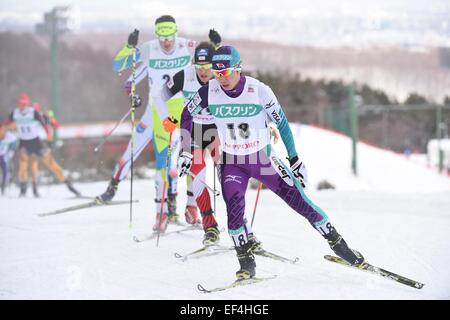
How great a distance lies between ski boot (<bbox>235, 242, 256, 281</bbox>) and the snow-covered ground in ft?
0.35

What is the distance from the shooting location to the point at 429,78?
2133cm

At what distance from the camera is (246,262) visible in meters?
4.99

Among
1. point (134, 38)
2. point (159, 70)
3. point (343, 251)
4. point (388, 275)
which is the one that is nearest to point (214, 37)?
point (159, 70)

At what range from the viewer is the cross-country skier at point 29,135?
11.5 metres

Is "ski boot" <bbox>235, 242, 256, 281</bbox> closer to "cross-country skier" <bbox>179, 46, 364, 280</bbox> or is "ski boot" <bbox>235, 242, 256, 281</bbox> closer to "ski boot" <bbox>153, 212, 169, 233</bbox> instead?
"cross-country skier" <bbox>179, 46, 364, 280</bbox>

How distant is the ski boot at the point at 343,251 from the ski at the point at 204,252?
133 cm

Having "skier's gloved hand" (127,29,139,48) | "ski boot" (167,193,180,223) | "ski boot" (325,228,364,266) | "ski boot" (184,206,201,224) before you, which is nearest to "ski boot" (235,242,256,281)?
→ "ski boot" (325,228,364,266)

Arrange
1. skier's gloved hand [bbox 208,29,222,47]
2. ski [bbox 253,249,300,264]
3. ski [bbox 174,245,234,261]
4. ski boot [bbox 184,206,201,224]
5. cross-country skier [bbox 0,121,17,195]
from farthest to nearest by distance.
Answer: cross-country skier [bbox 0,121,17,195]
ski boot [bbox 184,206,201,224]
skier's gloved hand [bbox 208,29,222,47]
ski [bbox 174,245,234,261]
ski [bbox 253,249,300,264]

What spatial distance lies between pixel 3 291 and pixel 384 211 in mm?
5203

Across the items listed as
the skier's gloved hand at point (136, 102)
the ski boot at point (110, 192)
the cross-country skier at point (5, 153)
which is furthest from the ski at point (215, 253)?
the cross-country skier at point (5, 153)

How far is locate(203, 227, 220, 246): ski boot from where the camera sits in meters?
6.03

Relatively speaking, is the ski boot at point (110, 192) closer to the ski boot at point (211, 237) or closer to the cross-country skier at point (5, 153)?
the ski boot at point (211, 237)

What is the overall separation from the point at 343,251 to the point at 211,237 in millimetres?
1452
